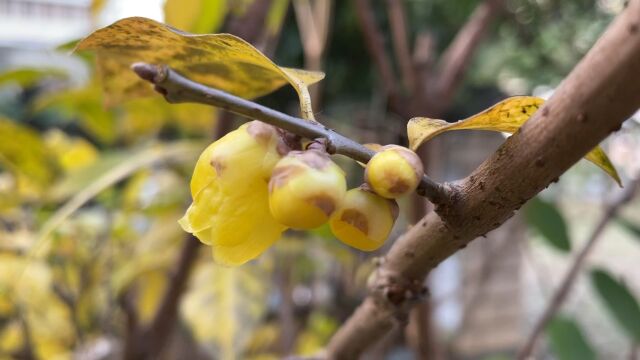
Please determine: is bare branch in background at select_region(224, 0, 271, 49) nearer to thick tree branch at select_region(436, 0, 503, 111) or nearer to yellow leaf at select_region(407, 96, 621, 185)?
thick tree branch at select_region(436, 0, 503, 111)

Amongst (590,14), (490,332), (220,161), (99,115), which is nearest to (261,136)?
(220,161)

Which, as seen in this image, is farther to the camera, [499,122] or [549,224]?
[549,224]

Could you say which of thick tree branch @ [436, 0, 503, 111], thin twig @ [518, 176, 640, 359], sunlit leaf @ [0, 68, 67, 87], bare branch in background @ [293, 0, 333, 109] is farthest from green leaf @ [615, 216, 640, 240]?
sunlit leaf @ [0, 68, 67, 87]

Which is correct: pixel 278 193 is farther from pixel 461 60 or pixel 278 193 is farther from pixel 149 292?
pixel 149 292

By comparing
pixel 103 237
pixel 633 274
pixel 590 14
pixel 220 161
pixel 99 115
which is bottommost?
pixel 633 274

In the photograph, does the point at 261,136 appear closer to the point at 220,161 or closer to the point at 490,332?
the point at 220,161

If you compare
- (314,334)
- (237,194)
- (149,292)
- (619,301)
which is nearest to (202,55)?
(237,194)

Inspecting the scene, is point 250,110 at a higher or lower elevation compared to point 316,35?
higher
